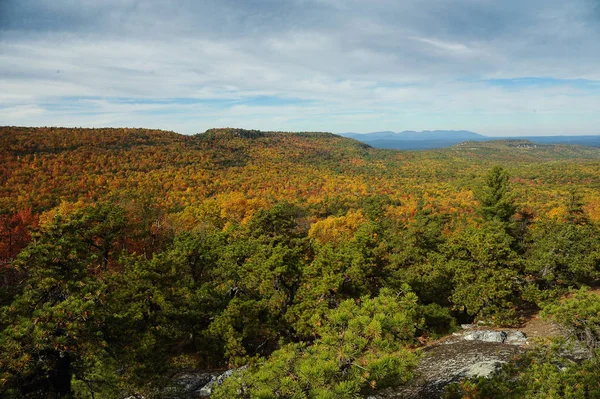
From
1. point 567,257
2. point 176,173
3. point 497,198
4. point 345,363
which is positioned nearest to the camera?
point 345,363

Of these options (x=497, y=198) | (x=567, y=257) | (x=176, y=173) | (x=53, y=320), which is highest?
(x=176, y=173)

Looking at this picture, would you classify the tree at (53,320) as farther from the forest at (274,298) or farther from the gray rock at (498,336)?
the gray rock at (498,336)

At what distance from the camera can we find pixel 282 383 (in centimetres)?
682

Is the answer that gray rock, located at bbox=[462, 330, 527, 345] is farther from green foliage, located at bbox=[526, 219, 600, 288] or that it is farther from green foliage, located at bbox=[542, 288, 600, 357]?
green foliage, located at bbox=[542, 288, 600, 357]

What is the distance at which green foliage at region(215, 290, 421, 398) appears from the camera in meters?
6.69

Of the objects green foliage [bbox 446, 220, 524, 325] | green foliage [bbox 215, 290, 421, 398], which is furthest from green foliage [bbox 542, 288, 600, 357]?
green foliage [bbox 446, 220, 524, 325]

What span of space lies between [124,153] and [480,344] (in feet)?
303

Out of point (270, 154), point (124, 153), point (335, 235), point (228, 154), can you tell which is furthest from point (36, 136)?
point (335, 235)

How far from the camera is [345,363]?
7.29 meters

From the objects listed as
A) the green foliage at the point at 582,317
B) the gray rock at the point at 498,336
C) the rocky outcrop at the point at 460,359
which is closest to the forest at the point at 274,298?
the green foliage at the point at 582,317

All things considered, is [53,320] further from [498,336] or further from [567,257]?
[567,257]

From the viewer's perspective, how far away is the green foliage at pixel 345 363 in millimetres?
6688

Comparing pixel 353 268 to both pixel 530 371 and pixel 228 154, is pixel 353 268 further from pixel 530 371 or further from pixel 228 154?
pixel 228 154

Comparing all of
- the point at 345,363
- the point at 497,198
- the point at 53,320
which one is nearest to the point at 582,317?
the point at 345,363
